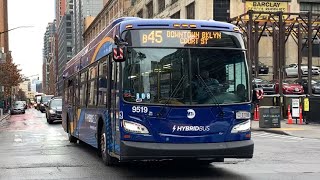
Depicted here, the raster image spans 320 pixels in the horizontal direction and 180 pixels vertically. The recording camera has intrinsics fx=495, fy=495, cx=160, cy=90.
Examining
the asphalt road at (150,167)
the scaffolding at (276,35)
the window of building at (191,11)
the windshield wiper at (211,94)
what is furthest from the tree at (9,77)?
the windshield wiper at (211,94)

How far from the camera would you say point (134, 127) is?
891cm

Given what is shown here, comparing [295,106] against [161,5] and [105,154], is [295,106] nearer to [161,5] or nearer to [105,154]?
[105,154]

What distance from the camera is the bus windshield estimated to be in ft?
29.5

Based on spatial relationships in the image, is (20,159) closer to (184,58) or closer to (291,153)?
(184,58)

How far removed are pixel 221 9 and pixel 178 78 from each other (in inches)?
1845

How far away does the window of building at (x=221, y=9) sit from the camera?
54375 mm

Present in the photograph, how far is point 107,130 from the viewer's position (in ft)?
34.3

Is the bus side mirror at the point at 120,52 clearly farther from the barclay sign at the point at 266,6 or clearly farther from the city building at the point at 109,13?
the city building at the point at 109,13

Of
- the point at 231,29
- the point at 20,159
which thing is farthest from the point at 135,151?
the point at 20,159

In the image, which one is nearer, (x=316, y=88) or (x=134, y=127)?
(x=134, y=127)

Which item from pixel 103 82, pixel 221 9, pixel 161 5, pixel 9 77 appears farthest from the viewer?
pixel 9 77

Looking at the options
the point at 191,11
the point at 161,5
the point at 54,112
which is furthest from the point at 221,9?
the point at 54,112

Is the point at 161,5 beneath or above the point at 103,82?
above

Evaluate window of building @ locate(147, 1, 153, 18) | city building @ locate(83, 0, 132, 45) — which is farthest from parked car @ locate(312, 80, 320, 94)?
city building @ locate(83, 0, 132, 45)
